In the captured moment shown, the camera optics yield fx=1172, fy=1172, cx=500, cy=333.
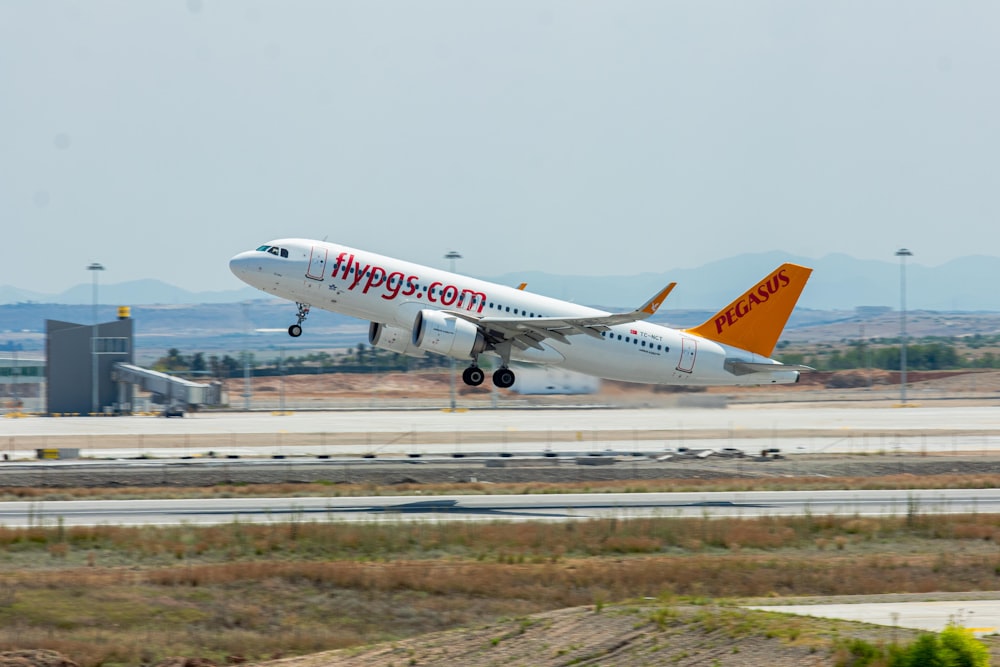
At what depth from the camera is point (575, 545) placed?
29.9 m

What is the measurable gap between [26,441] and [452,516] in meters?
37.1

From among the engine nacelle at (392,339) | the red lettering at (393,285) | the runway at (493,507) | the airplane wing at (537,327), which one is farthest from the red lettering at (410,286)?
the runway at (493,507)

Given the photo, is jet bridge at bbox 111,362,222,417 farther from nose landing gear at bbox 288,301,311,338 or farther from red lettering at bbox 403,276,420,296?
red lettering at bbox 403,276,420,296

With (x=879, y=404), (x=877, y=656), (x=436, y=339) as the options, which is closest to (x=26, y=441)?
(x=436, y=339)

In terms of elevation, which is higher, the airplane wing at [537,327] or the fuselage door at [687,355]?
the airplane wing at [537,327]

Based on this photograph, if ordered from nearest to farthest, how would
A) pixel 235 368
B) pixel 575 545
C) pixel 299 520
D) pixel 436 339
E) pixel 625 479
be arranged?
pixel 575 545 < pixel 299 520 < pixel 436 339 < pixel 625 479 < pixel 235 368

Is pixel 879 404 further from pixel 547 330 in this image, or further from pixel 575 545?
pixel 575 545

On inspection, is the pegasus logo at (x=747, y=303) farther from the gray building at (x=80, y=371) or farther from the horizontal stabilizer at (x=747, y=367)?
the gray building at (x=80, y=371)

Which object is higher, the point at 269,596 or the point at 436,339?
the point at 436,339

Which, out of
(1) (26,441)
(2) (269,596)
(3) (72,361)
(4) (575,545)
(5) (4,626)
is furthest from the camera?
(3) (72,361)

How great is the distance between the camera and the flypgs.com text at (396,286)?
42.2m

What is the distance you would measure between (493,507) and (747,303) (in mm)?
17308

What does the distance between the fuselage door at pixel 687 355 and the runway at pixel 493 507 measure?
287 inches

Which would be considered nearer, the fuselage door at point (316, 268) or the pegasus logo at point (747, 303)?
the fuselage door at point (316, 268)
